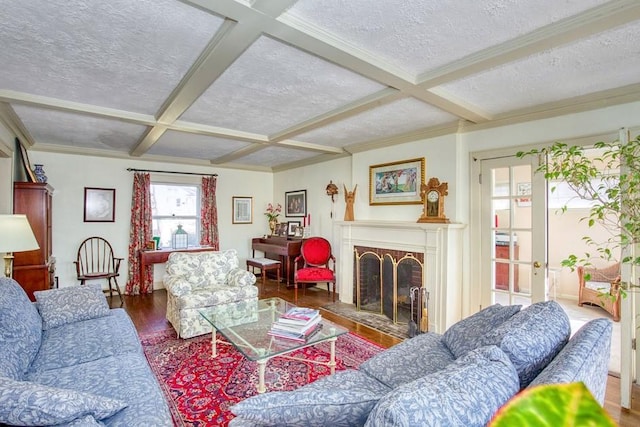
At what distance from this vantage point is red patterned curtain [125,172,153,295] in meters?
5.25

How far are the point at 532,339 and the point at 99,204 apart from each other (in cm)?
582


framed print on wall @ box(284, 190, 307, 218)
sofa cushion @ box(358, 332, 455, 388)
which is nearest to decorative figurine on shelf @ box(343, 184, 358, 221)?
framed print on wall @ box(284, 190, 307, 218)

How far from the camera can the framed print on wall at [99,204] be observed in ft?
16.6

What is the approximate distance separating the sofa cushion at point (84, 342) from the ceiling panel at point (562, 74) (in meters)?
3.00

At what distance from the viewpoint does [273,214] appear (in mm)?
6742

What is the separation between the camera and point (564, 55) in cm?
201

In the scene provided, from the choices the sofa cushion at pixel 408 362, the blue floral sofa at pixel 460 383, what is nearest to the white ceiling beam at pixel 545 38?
the blue floral sofa at pixel 460 383

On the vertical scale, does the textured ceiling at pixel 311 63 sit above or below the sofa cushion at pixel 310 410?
above

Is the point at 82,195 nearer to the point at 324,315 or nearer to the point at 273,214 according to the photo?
the point at 273,214

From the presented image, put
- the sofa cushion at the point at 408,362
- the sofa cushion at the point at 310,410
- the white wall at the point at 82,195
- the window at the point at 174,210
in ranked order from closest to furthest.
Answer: the sofa cushion at the point at 310,410
the sofa cushion at the point at 408,362
the white wall at the point at 82,195
the window at the point at 174,210

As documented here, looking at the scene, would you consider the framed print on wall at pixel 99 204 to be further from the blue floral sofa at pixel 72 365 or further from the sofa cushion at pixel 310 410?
the sofa cushion at pixel 310 410

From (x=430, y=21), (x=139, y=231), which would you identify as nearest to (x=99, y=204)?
(x=139, y=231)

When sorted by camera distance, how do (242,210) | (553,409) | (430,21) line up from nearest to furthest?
(553,409) < (430,21) < (242,210)

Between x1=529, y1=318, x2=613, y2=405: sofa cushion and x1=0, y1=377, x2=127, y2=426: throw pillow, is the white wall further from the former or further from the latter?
x1=529, y1=318, x2=613, y2=405: sofa cushion
